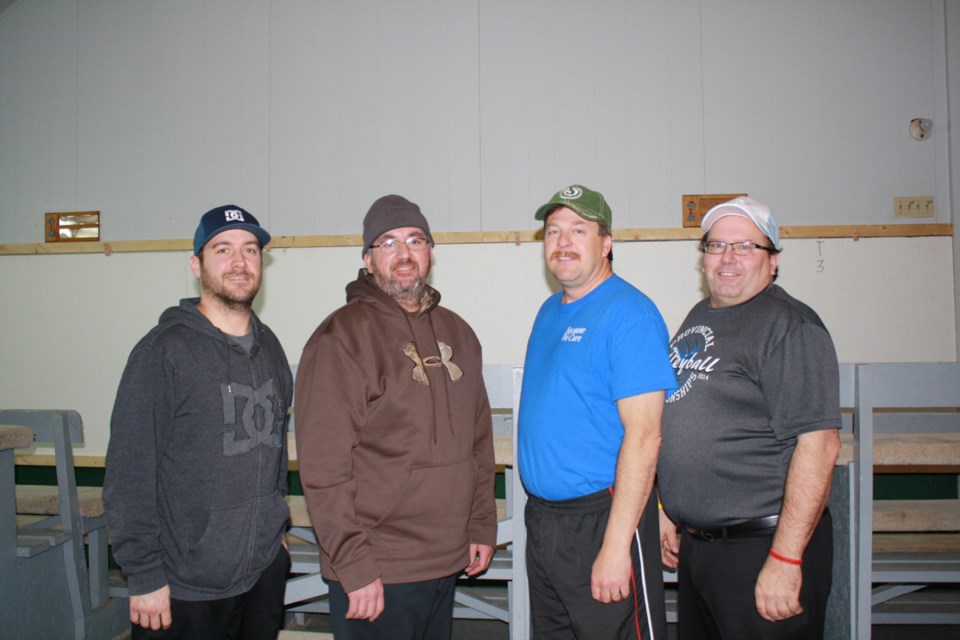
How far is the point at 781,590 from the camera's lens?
1.55 m

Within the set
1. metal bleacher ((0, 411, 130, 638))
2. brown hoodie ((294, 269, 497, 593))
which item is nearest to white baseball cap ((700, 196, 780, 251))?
brown hoodie ((294, 269, 497, 593))

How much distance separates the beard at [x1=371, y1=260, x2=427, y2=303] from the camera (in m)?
1.82

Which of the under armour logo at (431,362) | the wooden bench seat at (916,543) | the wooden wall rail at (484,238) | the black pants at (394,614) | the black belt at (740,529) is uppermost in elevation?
the wooden wall rail at (484,238)

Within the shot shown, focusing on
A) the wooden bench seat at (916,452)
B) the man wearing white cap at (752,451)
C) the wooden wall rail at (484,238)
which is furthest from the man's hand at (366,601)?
the wooden wall rail at (484,238)

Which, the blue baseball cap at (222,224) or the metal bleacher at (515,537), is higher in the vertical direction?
the blue baseball cap at (222,224)

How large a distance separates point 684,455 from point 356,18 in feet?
13.1

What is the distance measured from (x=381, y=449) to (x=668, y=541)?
105cm

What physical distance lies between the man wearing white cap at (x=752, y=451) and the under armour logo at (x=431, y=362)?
648 mm

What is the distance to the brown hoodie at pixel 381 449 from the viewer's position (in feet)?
5.24

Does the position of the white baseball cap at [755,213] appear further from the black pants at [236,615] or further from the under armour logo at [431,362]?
the black pants at [236,615]

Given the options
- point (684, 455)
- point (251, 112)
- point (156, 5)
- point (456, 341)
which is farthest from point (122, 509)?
point (156, 5)

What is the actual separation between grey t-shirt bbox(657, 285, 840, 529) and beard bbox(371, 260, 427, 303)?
→ 84 cm

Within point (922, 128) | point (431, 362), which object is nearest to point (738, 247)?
point (431, 362)

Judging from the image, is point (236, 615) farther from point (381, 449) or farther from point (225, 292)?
point (225, 292)
